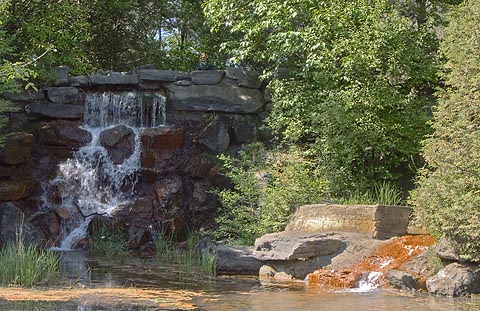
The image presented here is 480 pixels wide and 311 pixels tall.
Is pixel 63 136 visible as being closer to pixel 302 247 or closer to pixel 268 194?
pixel 268 194

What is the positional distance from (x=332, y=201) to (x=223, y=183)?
4069 millimetres

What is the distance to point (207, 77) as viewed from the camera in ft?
59.3

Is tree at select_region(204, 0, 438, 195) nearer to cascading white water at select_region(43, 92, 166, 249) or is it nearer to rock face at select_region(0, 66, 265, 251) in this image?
rock face at select_region(0, 66, 265, 251)

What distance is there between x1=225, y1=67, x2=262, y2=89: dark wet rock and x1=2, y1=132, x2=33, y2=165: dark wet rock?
4.96 metres

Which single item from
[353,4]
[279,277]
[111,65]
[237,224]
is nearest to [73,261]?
[237,224]

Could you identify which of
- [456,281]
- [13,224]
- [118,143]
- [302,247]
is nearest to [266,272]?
[302,247]

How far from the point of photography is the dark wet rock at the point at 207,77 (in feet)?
59.1

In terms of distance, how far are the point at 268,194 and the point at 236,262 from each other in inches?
77.1

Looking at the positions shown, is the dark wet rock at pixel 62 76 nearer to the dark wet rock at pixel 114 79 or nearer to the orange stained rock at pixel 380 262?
the dark wet rock at pixel 114 79

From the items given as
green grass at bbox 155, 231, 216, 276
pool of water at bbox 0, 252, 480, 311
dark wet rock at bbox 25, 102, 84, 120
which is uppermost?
dark wet rock at bbox 25, 102, 84, 120

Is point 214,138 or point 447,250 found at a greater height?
point 214,138

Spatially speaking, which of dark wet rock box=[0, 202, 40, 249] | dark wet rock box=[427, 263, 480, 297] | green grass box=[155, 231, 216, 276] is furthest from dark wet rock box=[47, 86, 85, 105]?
dark wet rock box=[427, 263, 480, 297]

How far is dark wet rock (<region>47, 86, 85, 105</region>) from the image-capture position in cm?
1775

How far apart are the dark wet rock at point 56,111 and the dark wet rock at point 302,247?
8294 mm
